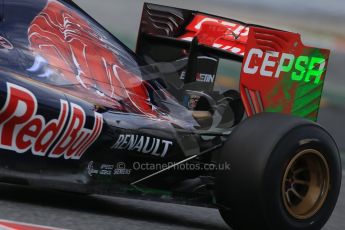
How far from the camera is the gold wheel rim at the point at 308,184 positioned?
478 centimetres

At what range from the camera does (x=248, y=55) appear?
4.97 metres

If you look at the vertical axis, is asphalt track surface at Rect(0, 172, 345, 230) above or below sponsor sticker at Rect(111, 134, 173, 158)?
below

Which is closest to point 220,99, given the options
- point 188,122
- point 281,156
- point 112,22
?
point 188,122

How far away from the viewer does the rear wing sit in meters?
5.04

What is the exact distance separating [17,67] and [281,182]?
154 centimetres

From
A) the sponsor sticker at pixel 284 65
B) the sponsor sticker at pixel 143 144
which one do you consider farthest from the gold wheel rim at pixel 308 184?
the sponsor sticker at pixel 143 144

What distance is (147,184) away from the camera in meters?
4.71

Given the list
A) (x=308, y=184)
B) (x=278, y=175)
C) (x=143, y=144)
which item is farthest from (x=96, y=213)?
(x=308, y=184)

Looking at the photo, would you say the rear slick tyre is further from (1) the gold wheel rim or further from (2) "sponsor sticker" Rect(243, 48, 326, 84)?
(2) "sponsor sticker" Rect(243, 48, 326, 84)

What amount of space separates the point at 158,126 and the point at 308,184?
36.3 inches

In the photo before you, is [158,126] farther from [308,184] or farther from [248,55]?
[308,184]

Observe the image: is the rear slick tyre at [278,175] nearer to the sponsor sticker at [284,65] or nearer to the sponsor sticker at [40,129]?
the sponsor sticker at [284,65]

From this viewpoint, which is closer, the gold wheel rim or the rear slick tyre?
the rear slick tyre

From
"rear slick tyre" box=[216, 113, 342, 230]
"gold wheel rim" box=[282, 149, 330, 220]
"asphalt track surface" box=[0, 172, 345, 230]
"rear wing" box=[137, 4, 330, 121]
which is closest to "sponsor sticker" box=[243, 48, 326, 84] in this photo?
"rear wing" box=[137, 4, 330, 121]
